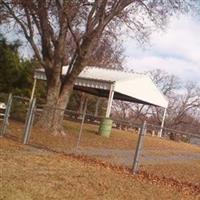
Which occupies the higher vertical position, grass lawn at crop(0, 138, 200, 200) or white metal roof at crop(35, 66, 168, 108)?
white metal roof at crop(35, 66, 168, 108)

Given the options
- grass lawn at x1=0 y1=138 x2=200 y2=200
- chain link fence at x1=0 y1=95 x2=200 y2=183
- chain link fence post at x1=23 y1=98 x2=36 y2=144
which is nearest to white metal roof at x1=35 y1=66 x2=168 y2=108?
chain link fence at x1=0 y1=95 x2=200 y2=183

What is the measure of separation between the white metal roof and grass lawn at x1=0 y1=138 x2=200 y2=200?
19.7m

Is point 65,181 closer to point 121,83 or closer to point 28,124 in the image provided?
point 28,124

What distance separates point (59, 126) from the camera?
81.6 ft

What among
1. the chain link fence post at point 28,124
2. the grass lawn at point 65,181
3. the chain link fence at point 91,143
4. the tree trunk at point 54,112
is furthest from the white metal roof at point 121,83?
the grass lawn at point 65,181

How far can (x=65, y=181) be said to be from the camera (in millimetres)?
11609

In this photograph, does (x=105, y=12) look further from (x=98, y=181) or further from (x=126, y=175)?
(x=98, y=181)

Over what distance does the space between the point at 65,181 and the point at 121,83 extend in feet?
82.7

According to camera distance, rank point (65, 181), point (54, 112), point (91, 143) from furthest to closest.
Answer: point (54, 112)
point (91, 143)
point (65, 181)

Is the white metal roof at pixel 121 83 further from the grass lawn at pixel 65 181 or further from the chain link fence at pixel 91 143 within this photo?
the grass lawn at pixel 65 181

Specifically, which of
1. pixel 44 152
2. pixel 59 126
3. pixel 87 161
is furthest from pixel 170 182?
pixel 59 126

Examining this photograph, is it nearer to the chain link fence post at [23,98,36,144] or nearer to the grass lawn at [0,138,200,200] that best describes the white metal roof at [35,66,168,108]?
the chain link fence post at [23,98,36,144]

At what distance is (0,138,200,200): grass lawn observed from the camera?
1011 centimetres

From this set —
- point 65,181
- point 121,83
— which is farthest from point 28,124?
point 121,83
